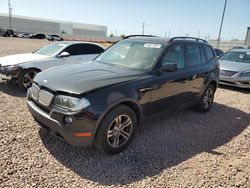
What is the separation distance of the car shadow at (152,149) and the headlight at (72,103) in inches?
32.2

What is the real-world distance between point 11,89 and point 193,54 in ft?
16.4

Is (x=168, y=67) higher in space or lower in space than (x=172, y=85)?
higher

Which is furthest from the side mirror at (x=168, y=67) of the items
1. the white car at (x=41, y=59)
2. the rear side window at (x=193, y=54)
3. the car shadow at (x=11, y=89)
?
A: the car shadow at (x=11, y=89)

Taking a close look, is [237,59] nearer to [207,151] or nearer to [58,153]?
[207,151]

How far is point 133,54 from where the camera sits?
4.21 m

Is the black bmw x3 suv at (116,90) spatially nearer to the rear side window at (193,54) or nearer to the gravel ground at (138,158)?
the rear side window at (193,54)

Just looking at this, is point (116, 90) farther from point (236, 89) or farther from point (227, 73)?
point (236, 89)

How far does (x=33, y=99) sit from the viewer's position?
3.47 m

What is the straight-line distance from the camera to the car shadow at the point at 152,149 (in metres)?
3.02

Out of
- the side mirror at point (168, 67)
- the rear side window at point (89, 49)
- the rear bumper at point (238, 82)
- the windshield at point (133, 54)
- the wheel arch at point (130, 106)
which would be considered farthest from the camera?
the rear bumper at point (238, 82)

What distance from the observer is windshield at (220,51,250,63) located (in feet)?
30.4

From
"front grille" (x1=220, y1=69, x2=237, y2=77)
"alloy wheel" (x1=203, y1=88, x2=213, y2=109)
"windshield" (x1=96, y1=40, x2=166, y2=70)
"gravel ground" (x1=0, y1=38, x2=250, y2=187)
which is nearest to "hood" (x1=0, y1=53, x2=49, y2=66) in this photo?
"gravel ground" (x1=0, y1=38, x2=250, y2=187)

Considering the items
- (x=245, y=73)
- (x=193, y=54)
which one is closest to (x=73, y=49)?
(x=193, y=54)

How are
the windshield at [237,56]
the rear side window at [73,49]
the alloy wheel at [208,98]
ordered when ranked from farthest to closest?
the windshield at [237,56] → the rear side window at [73,49] → the alloy wheel at [208,98]
